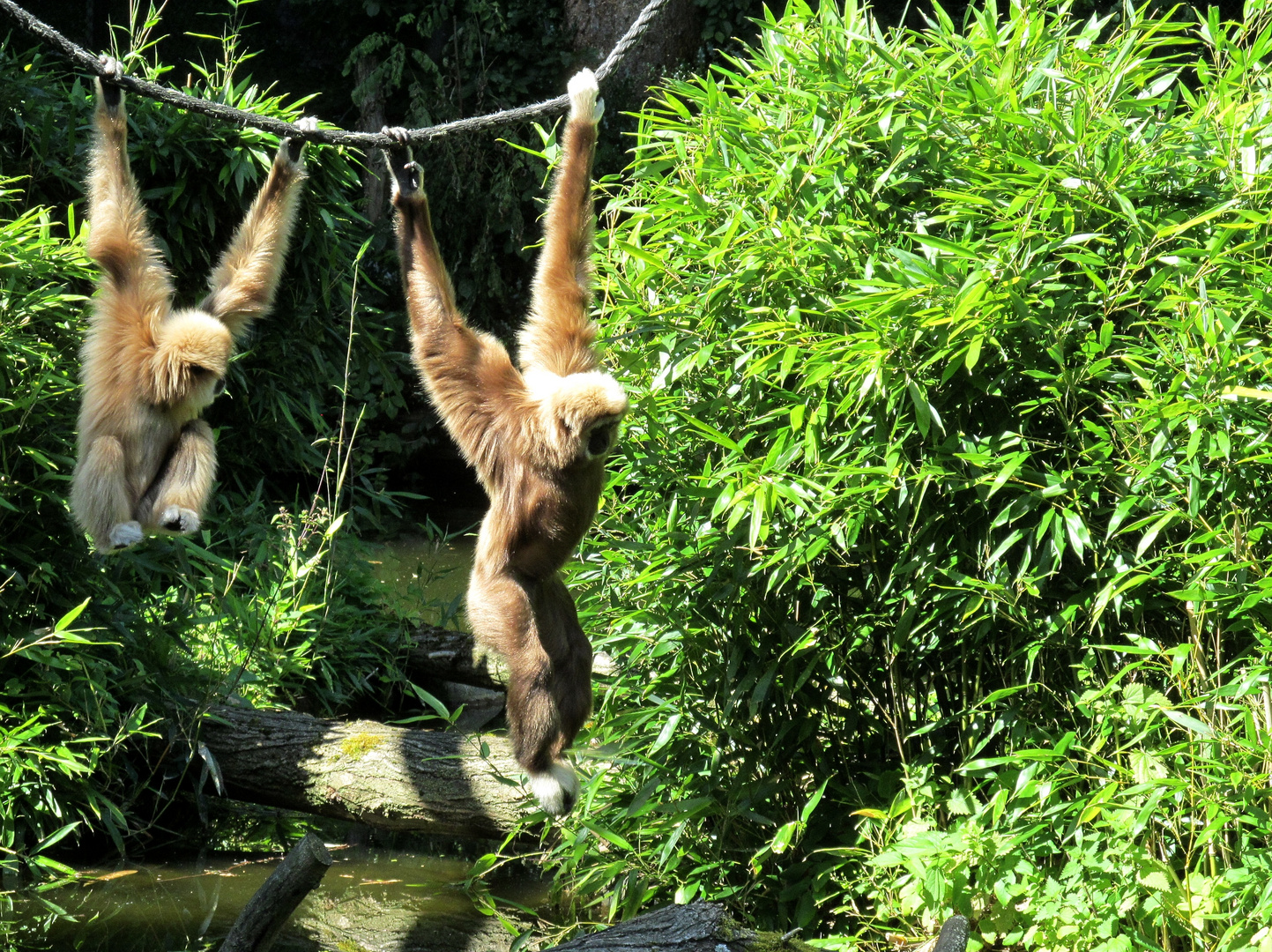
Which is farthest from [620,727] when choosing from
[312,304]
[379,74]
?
[379,74]

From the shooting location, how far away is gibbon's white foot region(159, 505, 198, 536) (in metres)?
4.27

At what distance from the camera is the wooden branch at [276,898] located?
3309 millimetres

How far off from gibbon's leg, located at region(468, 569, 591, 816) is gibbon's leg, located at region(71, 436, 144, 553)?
139 centimetres

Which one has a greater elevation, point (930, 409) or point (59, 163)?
point (59, 163)

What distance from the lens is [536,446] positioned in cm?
399

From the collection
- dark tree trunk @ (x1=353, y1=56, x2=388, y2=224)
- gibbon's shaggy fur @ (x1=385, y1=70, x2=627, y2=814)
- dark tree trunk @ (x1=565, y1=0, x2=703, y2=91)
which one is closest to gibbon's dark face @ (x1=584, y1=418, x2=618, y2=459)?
gibbon's shaggy fur @ (x1=385, y1=70, x2=627, y2=814)

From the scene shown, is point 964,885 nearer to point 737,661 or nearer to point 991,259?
point 737,661

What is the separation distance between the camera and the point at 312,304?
6.95m

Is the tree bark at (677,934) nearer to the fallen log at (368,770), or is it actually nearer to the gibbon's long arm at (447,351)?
the gibbon's long arm at (447,351)

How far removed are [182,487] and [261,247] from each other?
3.23ft

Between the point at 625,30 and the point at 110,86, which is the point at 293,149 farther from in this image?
the point at 625,30

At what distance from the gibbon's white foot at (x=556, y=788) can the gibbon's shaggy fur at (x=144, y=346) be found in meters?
1.65

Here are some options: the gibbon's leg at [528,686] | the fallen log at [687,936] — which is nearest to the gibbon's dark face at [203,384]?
the gibbon's leg at [528,686]

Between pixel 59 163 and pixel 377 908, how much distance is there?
428cm
